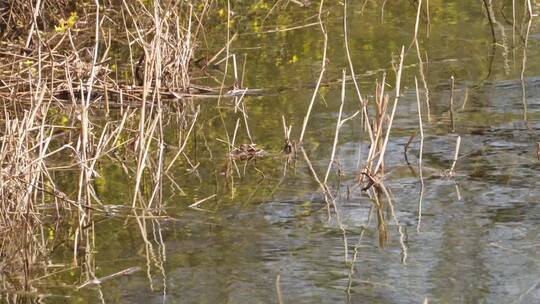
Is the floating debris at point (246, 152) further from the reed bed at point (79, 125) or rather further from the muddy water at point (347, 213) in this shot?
the reed bed at point (79, 125)

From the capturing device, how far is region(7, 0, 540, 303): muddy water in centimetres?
501

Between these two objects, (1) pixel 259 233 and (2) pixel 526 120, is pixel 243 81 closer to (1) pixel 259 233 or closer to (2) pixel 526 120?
(2) pixel 526 120

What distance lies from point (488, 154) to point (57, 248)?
2545mm

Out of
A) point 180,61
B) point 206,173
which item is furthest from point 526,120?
point 180,61

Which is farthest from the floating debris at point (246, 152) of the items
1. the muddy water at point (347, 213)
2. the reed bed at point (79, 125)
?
the reed bed at point (79, 125)

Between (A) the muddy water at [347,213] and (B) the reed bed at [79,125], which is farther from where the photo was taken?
(B) the reed bed at [79,125]

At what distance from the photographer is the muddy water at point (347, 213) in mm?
5008

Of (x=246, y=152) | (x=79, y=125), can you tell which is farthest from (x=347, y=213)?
(x=79, y=125)

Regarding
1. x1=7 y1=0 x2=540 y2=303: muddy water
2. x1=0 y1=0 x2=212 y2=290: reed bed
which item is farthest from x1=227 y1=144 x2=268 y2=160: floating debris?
x1=0 y1=0 x2=212 y2=290: reed bed

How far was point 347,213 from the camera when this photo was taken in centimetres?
592

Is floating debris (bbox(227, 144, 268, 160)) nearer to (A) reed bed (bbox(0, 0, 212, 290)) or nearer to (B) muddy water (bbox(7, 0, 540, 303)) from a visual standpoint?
(B) muddy water (bbox(7, 0, 540, 303))

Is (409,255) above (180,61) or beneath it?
beneath

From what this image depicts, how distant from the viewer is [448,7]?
1155cm

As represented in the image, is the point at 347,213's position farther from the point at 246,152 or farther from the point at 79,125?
the point at 79,125
